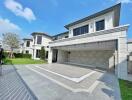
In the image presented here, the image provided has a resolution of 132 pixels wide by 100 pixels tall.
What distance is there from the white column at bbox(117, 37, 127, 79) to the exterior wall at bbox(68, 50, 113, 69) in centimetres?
582

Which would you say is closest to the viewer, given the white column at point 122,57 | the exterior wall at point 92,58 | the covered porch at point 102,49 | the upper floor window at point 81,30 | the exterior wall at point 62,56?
the white column at point 122,57

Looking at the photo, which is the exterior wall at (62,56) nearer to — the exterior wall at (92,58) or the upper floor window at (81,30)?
the exterior wall at (92,58)

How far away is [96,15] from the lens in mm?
14250

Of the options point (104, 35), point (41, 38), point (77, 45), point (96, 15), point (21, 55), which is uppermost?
point (96, 15)

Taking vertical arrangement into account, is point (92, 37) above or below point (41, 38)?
below

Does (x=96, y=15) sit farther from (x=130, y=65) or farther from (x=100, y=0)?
(x=130, y=65)

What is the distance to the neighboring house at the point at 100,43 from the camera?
8.61 meters

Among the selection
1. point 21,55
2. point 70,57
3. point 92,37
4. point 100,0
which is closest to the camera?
point 92,37

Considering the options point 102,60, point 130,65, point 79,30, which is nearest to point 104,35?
point 130,65

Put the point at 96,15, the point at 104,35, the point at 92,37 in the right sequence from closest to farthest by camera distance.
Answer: the point at 104,35 < the point at 92,37 < the point at 96,15

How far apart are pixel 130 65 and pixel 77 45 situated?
6.81 m

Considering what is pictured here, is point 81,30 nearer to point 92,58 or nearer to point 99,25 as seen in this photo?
point 99,25

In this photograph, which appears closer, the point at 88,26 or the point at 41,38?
the point at 88,26

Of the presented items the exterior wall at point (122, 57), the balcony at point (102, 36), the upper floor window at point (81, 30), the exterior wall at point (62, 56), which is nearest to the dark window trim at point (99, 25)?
the upper floor window at point (81, 30)
